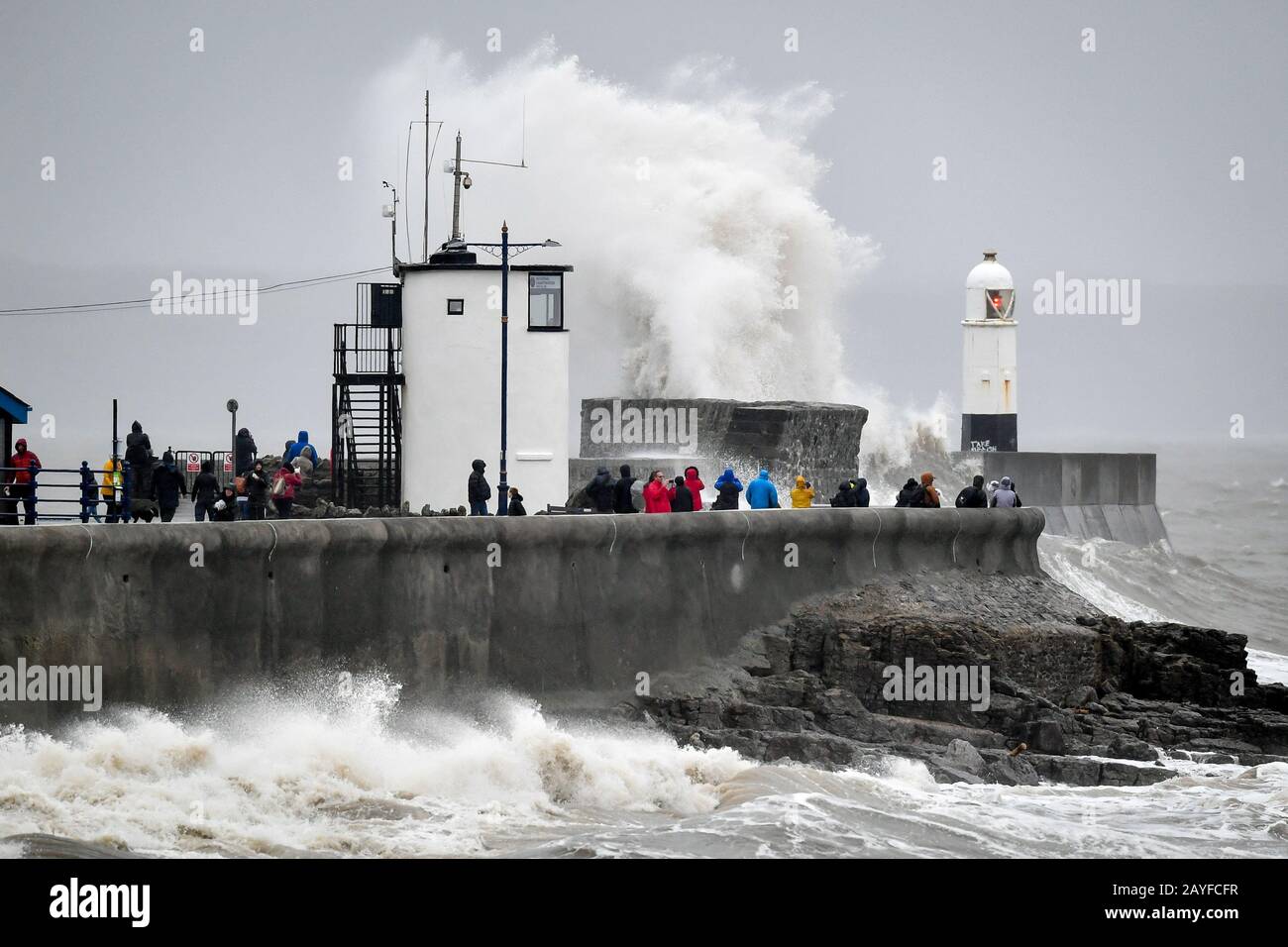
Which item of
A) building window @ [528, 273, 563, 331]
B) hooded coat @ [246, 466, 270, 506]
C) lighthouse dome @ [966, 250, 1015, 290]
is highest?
lighthouse dome @ [966, 250, 1015, 290]

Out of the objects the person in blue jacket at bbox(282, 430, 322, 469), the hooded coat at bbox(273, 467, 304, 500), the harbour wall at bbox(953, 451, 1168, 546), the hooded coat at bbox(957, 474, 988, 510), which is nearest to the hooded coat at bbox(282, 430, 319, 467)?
the person in blue jacket at bbox(282, 430, 322, 469)

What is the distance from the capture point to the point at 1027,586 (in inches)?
876

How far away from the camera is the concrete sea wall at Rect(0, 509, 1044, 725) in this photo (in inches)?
586

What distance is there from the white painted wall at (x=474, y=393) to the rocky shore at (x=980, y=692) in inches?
159

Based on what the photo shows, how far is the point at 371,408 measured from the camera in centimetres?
2423

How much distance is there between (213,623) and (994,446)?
89.0 feet

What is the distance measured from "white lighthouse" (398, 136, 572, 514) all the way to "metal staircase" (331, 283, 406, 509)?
847mm

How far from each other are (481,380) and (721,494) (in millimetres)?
3100

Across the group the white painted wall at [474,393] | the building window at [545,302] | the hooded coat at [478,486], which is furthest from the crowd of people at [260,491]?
the building window at [545,302]

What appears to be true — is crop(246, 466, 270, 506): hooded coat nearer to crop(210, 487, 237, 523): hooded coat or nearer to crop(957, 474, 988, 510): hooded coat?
crop(210, 487, 237, 523): hooded coat

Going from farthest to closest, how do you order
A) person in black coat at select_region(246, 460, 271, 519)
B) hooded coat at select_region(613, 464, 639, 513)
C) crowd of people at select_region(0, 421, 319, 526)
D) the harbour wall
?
the harbour wall, hooded coat at select_region(613, 464, 639, 513), person in black coat at select_region(246, 460, 271, 519), crowd of people at select_region(0, 421, 319, 526)

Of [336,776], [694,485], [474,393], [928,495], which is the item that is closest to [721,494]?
[694,485]

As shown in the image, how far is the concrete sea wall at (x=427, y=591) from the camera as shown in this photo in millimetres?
14891
